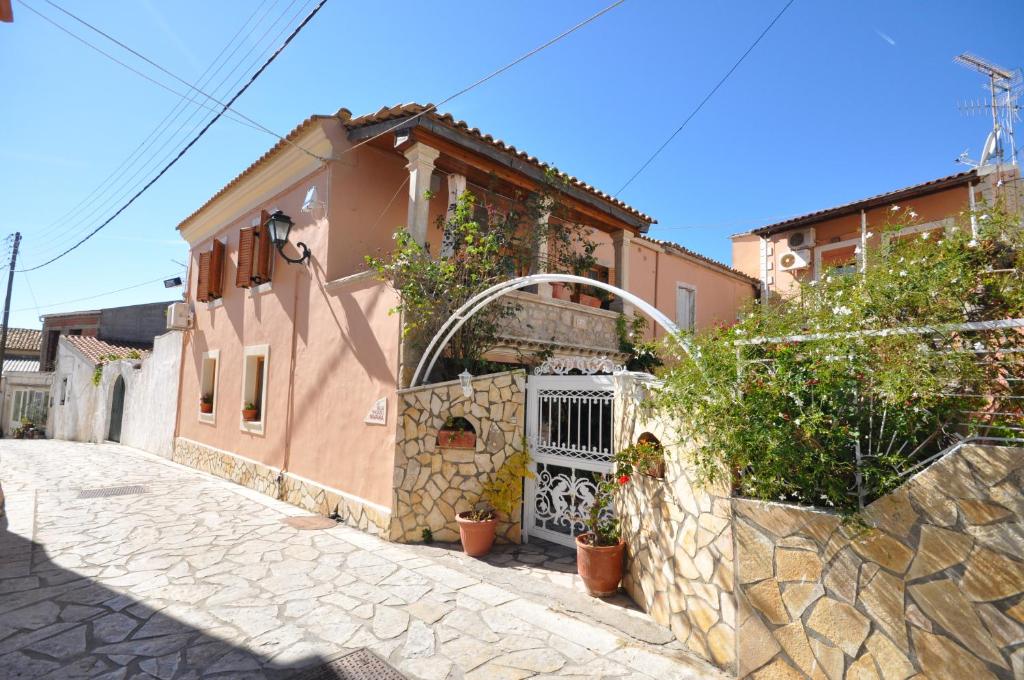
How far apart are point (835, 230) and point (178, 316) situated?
55.2ft

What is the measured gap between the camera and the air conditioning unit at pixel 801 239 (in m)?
13.2

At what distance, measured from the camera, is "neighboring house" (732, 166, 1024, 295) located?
10391 millimetres

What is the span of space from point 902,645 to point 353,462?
6.41 metres

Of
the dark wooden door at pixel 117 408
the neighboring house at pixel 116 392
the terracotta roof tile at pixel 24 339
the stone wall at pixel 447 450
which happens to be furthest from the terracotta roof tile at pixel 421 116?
the terracotta roof tile at pixel 24 339

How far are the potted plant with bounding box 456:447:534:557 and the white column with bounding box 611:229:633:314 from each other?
16.0ft

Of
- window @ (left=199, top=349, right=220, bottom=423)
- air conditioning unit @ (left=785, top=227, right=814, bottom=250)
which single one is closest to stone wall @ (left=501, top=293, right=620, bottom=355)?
air conditioning unit @ (left=785, top=227, right=814, bottom=250)

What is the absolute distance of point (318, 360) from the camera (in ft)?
27.8

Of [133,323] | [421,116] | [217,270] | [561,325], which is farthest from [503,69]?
[133,323]

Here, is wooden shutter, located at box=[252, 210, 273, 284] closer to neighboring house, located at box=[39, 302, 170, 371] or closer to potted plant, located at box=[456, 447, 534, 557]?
potted plant, located at box=[456, 447, 534, 557]

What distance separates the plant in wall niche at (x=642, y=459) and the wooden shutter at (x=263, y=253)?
328 inches

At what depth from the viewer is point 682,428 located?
3.91 meters

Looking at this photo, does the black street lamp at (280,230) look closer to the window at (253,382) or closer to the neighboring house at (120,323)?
the window at (253,382)

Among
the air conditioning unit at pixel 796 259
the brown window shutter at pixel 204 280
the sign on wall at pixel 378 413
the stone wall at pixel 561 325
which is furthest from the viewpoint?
the air conditioning unit at pixel 796 259

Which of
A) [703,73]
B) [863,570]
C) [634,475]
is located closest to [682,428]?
[634,475]
